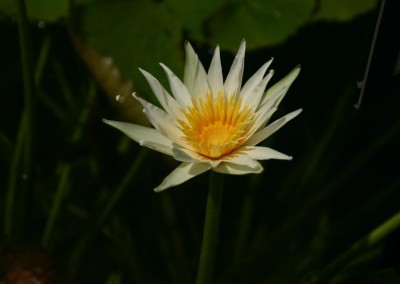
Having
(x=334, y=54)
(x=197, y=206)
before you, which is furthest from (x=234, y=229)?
(x=334, y=54)

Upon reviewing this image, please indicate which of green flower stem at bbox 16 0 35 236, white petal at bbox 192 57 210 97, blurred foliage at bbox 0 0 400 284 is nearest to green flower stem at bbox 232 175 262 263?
blurred foliage at bbox 0 0 400 284

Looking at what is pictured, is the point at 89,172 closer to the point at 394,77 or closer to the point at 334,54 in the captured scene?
the point at 334,54

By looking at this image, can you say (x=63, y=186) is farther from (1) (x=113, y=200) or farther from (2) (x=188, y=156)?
(2) (x=188, y=156)

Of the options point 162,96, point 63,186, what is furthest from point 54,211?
point 162,96

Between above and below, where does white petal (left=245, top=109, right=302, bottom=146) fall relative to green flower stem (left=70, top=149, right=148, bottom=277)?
below

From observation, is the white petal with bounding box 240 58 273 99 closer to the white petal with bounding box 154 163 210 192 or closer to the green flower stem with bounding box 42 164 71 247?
the white petal with bounding box 154 163 210 192

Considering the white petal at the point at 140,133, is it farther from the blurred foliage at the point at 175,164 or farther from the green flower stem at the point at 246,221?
the green flower stem at the point at 246,221

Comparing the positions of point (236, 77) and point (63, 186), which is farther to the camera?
point (63, 186)
